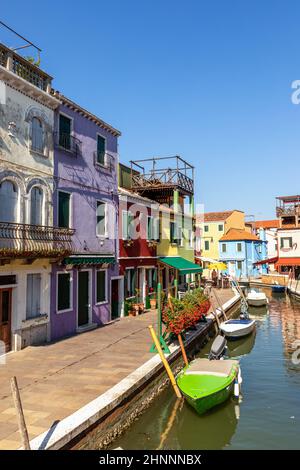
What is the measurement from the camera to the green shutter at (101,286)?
18.7 metres

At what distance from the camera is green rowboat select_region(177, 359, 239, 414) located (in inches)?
401

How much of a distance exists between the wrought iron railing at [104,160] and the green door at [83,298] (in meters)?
5.46

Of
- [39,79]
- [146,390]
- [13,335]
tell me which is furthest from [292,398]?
[39,79]

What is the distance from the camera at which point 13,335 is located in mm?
13133

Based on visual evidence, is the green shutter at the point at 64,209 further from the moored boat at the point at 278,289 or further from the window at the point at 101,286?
the moored boat at the point at 278,289

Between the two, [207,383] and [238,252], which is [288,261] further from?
[207,383]

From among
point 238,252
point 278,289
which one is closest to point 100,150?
point 278,289

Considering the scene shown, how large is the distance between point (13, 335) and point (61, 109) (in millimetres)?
9232

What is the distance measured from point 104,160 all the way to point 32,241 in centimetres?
772

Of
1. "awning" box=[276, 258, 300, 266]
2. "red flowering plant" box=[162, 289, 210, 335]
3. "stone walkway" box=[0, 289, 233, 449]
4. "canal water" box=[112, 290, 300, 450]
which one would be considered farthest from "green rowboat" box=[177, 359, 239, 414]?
"awning" box=[276, 258, 300, 266]

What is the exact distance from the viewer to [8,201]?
42.6 feet

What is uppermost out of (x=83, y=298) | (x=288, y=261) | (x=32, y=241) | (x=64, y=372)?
(x=32, y=241)

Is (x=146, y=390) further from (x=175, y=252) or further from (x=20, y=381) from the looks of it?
(x=175, y=252)

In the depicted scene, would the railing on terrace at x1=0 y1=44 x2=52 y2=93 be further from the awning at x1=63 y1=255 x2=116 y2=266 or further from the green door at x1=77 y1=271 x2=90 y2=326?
the green door at x1=77 y1=271 x2=90 y2=326
